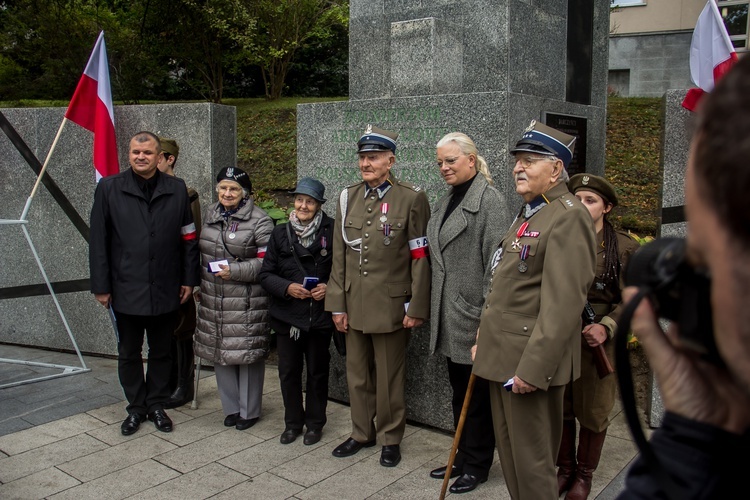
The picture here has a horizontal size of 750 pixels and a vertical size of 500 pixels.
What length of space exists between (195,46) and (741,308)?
16719 millimetres

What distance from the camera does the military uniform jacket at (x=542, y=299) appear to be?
3.28 m

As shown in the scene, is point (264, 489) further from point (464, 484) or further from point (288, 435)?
point (464, 484)

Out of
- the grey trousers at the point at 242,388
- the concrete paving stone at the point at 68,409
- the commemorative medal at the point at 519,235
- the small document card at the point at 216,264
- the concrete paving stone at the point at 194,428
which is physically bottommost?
the concrete paving stone at the point at 194,428

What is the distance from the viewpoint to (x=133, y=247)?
5262 mm

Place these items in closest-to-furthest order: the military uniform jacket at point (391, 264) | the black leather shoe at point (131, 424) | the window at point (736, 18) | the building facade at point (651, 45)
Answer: the military uniform jacket at point (391, 264)
the black leather shoe at point (131, 424)
the window at point (736, 18)
the building facade at point (651, 45)

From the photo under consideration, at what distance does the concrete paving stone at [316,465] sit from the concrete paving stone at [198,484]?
27 cm

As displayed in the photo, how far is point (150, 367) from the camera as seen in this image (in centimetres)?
552

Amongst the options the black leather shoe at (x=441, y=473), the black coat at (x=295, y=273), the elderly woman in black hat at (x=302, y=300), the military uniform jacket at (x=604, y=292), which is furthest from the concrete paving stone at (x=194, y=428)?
the military uniform jacket at (x=604, y=292)

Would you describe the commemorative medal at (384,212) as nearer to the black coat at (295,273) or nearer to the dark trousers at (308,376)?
the black coat at (295,273)

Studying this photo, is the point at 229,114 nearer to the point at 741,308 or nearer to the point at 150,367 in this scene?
the point at 150,367

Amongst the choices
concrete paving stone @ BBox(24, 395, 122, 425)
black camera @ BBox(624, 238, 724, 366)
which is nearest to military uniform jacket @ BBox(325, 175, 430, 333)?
concrete paving stone @ BBox(24, 395, 122, 425)

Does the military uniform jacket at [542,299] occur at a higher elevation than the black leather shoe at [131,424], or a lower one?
higher

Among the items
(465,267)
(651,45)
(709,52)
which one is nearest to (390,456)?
(465,267)

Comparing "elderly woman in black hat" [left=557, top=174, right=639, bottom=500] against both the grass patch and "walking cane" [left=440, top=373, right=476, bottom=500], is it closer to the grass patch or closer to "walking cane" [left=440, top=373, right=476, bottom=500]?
→ "walking cane" [left=440, top=373, right=476, bottom=500]
